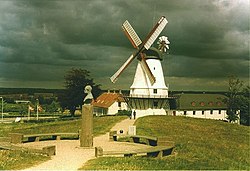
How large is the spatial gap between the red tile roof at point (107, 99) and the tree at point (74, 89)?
16.9 ft

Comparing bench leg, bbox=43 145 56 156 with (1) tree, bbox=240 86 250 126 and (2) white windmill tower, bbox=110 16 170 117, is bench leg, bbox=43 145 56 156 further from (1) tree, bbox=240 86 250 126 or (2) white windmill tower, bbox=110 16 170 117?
(1) tree, bbox=240 86 250 126

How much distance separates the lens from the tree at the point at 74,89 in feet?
173

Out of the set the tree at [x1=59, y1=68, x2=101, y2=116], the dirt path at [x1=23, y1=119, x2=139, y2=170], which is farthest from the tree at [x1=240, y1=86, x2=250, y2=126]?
the dirt path at [x1=23, y1=119, x2=139, y2=170]

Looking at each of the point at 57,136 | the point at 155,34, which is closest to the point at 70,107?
the point at 155,34

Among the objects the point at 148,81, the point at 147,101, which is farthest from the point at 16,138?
the point at 147,101

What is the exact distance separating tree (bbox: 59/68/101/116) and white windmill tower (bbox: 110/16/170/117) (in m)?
13.2

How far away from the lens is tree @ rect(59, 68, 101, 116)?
52.7 metres

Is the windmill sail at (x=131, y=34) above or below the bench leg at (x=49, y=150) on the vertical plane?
above

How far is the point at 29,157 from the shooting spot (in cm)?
1218

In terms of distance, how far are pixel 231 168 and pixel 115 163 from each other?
12.4ft

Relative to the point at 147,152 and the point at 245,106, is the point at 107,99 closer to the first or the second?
the point at 245,106

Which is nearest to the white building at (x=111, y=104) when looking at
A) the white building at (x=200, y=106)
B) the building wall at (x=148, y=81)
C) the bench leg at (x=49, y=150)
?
the white building at (x=200, y=106)

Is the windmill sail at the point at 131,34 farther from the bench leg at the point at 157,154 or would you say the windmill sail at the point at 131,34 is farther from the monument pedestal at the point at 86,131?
the bench leg at the point at 157,154

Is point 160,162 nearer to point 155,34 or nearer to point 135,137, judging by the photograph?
point 135,137
